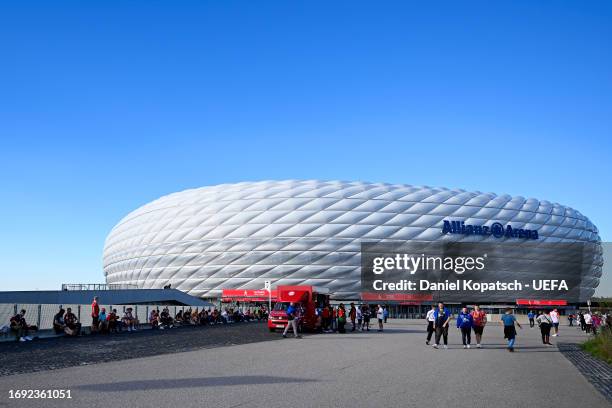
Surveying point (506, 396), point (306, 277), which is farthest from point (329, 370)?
point (306, 277)

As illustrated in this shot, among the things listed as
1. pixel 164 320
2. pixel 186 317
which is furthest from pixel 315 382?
pixel 186 317

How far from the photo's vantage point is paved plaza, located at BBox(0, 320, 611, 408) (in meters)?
9.15

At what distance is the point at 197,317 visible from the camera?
44000mm

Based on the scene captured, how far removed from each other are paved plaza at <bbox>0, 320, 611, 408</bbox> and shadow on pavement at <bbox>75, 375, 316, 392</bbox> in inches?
0.6

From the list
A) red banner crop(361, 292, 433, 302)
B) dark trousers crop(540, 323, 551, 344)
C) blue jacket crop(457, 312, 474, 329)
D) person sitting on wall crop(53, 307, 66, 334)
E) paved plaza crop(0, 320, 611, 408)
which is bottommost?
paved plaza crop(0, 320, 611, 408)

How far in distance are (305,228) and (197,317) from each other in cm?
3615

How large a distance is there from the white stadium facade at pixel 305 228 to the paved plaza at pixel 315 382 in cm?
6146

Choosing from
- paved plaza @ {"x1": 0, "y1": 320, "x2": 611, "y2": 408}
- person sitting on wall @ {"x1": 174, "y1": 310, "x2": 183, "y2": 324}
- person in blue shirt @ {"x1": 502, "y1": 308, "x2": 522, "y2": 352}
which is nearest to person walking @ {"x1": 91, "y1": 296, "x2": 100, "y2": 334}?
paved plaza @ {"x1": 0, "y1": 320, "x2": 611, "y2": 408}

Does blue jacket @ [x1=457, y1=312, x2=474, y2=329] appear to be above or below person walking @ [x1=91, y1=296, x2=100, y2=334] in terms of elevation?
below

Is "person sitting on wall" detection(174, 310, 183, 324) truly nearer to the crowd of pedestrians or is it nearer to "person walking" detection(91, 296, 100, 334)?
the crowd of pedestrians

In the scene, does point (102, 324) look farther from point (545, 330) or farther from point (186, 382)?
point (186, 382)

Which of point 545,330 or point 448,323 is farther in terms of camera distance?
point 545,330

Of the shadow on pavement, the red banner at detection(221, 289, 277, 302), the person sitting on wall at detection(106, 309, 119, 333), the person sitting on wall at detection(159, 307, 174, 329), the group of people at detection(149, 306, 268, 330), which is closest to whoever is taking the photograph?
the shadow on pavement

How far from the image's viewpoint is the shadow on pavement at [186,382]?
10.3 metres
